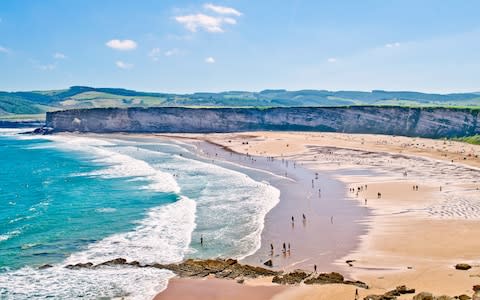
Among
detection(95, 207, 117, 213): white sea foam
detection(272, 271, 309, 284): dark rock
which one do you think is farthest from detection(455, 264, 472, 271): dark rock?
detection(95, 207, 117, 213): white sea foam

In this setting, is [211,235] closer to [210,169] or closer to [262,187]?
[262,187]

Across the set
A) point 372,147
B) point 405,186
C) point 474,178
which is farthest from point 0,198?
point 372,147

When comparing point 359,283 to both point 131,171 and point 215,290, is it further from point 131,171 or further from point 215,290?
point 131,171

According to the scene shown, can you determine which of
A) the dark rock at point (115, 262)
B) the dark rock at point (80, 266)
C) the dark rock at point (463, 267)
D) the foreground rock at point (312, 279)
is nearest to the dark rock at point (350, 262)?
the foreground rock at point (312, 279)

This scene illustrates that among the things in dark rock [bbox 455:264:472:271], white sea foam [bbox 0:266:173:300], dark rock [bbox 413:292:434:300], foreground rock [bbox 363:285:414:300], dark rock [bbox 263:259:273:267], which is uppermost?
dark rock [bbox 413:292:434:300]

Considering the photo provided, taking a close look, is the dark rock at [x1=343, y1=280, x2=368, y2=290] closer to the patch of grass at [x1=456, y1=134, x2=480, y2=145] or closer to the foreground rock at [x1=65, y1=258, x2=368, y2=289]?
the foreground rock at [x1=65, y1=258, x2=368, y2=289]

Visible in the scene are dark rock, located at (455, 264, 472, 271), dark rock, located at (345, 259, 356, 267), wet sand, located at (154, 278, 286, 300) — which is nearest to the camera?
wet sand, located at (154, 278, 286, 300)
